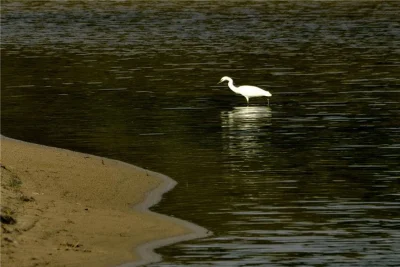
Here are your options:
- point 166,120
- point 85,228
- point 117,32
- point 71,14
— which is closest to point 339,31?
point 117,32

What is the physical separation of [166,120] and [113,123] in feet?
4.18

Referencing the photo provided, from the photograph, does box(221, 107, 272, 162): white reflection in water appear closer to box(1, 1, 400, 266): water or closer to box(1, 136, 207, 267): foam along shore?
box(1, 1, 400, 266): water

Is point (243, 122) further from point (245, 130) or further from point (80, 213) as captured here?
point (80, 213)

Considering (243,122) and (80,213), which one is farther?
(243,122)

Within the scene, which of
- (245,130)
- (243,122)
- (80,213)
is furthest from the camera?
(243,122)

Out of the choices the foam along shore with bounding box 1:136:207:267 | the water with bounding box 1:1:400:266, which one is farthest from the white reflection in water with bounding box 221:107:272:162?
the foam along shore with bounding box 1:136:207:267

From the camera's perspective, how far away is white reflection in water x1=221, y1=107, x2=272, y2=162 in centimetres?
2562

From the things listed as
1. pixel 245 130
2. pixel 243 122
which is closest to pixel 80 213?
pixel 245 130

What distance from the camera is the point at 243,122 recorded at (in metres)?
30.8

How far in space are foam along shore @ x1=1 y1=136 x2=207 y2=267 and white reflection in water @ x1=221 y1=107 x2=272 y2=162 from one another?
289cm

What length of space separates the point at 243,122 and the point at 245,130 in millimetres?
1761

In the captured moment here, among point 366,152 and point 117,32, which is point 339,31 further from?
point 366,152

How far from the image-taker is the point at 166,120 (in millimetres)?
30922

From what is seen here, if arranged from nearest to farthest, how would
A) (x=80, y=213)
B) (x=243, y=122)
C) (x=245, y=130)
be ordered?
(x=80, y=213), (x=245, y=130), (x=243, y=122)
